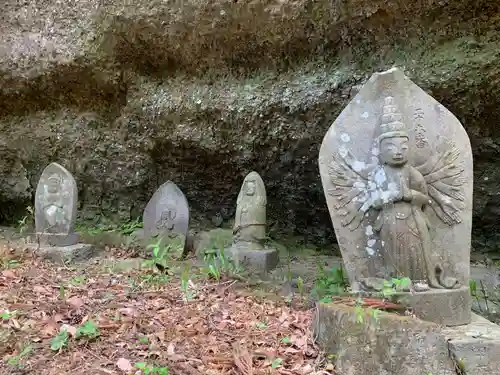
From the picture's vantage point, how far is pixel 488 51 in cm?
475

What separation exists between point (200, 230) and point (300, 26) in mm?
3420

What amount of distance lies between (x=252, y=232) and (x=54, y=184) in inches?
106

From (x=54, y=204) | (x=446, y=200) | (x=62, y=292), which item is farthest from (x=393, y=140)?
(x=54, y=204)

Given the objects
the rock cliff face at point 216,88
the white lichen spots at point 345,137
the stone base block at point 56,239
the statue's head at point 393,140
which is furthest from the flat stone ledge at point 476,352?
the stone base block at point 56,239

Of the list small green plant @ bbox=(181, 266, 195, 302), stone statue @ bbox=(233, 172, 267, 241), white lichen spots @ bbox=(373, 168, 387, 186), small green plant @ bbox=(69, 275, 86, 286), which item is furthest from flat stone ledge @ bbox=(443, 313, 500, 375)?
stone statue @ bbox=(233, 172, 267, 241)

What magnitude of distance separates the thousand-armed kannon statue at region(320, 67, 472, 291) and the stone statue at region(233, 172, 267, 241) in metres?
2.40

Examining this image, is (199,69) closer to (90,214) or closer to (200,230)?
(200,230)

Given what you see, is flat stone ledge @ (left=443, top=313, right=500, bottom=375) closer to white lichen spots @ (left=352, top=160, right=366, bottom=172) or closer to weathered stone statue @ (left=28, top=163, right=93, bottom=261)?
white lichen spots @ (left=352, top=160, right=366, bottom=172)

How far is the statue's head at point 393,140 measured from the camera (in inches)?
119

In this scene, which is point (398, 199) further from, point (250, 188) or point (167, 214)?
point (167, 214)

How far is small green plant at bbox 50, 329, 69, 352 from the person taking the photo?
2566 millimetres

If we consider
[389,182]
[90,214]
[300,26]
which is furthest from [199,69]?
[389,182]

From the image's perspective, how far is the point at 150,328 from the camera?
2.84 m

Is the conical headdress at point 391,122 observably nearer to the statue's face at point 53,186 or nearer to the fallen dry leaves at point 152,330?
the fallen dry leaves at point 152,330
